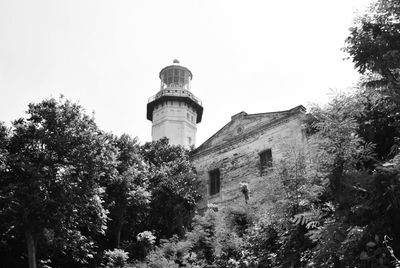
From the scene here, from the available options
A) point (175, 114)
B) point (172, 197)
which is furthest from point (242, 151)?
point (175, 114)

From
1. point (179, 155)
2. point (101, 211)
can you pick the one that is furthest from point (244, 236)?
point (179, 155)

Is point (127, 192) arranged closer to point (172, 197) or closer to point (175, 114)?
point (172, 197)

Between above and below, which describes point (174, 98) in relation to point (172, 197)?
above

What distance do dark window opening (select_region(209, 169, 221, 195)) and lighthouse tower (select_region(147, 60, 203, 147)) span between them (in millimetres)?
9582

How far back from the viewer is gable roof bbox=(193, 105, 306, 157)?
19844 millimetres

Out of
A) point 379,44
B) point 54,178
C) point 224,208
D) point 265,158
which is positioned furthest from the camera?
point 265,158

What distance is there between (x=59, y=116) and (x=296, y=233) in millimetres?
8658

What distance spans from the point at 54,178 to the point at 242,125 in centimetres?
1100

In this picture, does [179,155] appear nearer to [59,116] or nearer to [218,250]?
[59,116]

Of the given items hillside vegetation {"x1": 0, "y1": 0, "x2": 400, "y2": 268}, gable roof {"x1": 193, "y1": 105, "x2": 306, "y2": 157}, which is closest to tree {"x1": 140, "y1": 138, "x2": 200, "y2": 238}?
hillside vegetation {"x1": 0, "y1": 0, "x2": 400, "y2": 268}

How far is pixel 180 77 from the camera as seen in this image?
121 ft

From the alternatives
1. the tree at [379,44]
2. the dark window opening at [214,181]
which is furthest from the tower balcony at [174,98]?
the tree at [379,44]

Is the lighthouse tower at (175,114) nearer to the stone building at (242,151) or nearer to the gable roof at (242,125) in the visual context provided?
the gable roof at (242,125)

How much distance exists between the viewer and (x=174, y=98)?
110 ft
